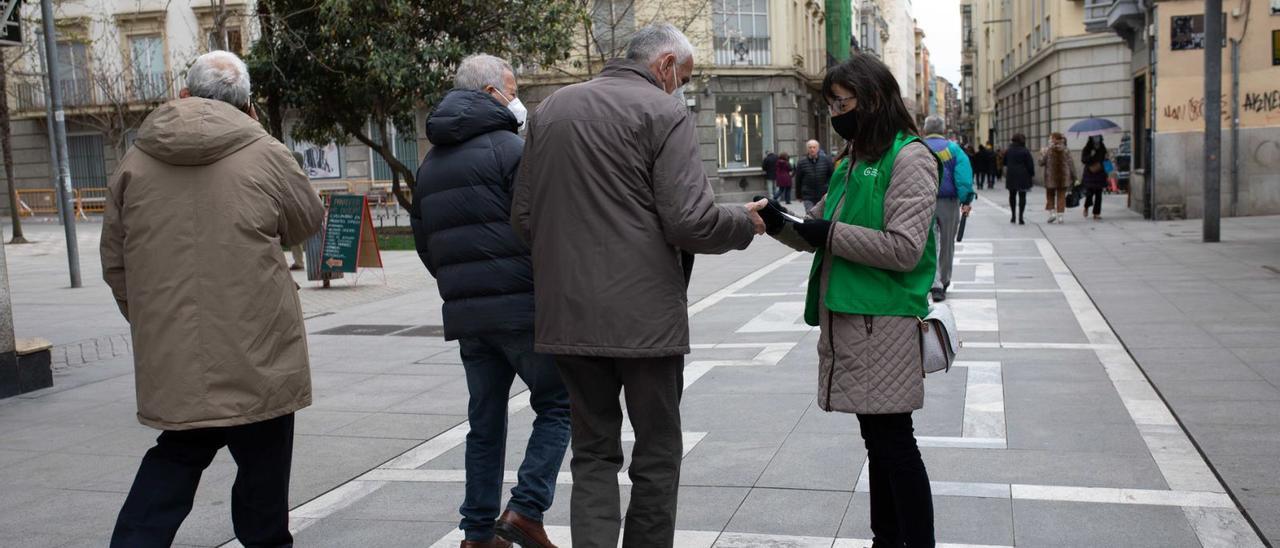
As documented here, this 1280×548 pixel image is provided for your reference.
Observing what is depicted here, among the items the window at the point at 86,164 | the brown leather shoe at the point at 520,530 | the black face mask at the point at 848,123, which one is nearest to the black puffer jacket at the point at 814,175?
the brown leather shoe at the point at 520,530

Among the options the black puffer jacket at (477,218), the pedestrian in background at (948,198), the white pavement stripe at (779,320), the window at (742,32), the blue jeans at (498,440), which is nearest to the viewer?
the black puffer jacket at (477,218)

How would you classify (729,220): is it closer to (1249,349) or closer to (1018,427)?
(1018,427)

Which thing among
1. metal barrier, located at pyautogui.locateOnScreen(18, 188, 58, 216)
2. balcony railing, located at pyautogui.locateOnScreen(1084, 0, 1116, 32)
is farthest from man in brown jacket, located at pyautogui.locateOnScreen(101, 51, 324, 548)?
metal barrier, located at pyautogui.locateOnScreen(18, 188, 58, 216)

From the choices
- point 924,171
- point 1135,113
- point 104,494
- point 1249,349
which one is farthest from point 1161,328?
point 1135,113

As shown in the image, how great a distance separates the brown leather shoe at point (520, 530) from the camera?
4094 mm

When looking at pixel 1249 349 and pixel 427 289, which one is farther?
pixel 427 289

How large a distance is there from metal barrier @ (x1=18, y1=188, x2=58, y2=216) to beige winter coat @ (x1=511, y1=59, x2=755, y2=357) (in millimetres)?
40540

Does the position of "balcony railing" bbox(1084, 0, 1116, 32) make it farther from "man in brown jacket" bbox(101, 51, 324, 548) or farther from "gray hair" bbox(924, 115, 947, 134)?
"man in brown jacket" bbox(101, 51, 324, 548)

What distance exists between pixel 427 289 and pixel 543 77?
22094 millimetres

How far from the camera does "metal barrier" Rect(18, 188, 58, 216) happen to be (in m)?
39.4

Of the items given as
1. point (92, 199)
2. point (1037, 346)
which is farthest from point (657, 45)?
point (92, 199)

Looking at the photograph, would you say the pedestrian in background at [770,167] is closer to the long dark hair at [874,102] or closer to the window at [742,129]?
the window at [742,129]

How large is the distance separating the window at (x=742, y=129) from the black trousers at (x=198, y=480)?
34882 mm

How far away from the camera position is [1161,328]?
8.83 meters
